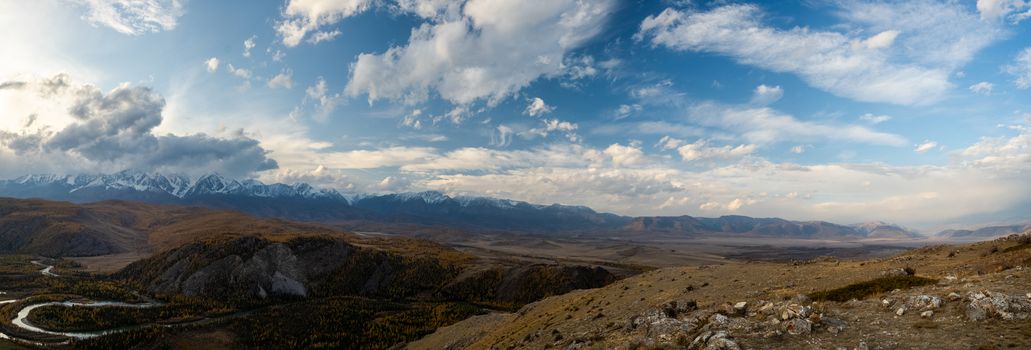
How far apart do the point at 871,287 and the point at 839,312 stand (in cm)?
501

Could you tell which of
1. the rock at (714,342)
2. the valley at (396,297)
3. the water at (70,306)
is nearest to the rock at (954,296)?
the valley at (396,297)

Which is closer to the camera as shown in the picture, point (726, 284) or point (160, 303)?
point (726, 284)

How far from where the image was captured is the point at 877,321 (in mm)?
20938

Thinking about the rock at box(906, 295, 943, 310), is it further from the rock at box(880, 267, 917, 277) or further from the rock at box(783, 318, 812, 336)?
the rock at box(880, 267, 917, 277)

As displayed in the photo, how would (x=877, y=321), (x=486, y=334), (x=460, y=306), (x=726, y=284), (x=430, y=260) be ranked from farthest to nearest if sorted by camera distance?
(x=430, y=260) → (x=460, y=306) → (x=486, y=334) → (x=726, y=284) → (x=877, y=321)

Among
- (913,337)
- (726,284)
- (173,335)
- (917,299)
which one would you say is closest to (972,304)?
(917,299)

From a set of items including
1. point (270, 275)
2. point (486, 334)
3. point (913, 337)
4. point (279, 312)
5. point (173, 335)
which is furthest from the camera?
point (270, 275)

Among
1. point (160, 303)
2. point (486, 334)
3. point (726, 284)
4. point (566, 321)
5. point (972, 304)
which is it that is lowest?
point (160, 303)

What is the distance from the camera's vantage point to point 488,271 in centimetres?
14112

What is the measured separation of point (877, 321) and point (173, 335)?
8981 centimetres

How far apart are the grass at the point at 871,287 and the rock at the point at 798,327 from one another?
667cm

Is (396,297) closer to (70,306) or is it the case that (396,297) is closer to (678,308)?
(70,306)

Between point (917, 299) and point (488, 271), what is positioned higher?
point (917, 299)

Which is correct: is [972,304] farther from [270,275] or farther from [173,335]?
[270,275]
